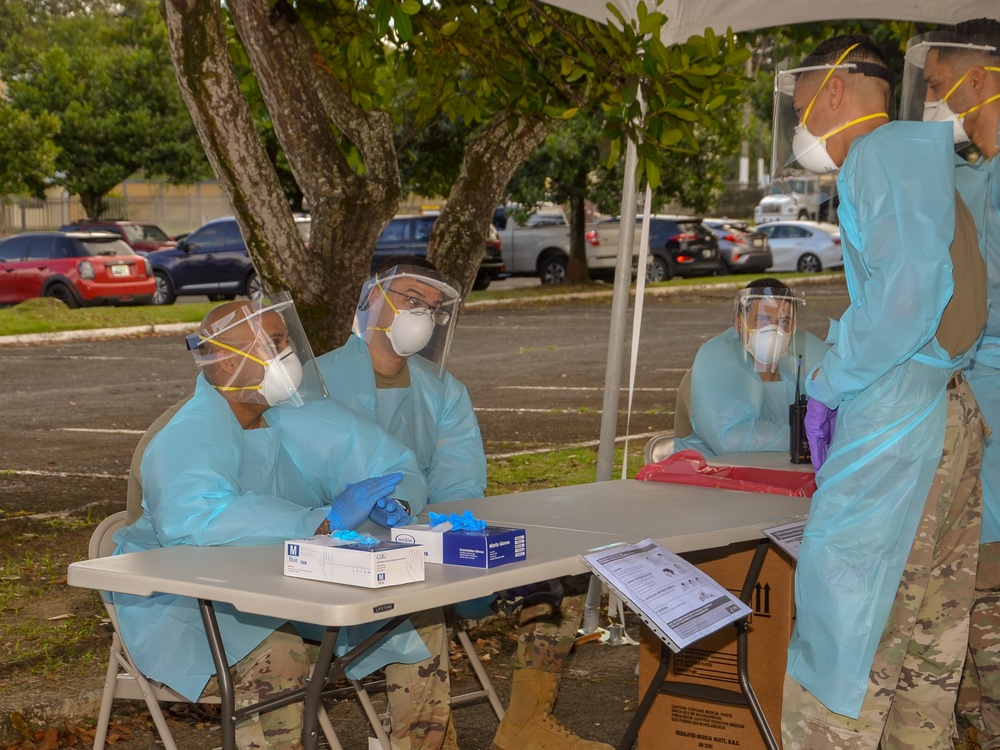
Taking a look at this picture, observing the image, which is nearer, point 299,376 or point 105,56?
point 299,376

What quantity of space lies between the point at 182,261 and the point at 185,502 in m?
18.3

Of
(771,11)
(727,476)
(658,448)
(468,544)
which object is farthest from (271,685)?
(771,11)

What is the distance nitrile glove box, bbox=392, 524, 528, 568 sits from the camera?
301cm

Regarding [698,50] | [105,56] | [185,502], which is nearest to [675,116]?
[698,50]

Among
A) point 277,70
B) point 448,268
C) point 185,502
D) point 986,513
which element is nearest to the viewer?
point 185,502

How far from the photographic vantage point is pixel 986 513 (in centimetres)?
402

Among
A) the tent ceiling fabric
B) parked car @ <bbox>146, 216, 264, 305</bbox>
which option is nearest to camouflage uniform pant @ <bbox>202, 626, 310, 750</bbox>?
the tent ceiling fabric

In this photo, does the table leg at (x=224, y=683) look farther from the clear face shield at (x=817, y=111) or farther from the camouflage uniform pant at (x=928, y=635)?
the clear face shield at (x=817, y=111)

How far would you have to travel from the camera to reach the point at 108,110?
30.3m

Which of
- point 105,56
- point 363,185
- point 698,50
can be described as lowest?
point 363,185

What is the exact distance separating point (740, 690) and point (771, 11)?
3050mm

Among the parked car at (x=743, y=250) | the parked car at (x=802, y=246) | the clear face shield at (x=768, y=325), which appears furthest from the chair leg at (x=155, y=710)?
the parked car at (x=802, y=246)

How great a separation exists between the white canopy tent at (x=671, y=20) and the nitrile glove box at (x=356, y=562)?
2.49 metres

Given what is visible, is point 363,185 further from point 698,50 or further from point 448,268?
point 698,50
